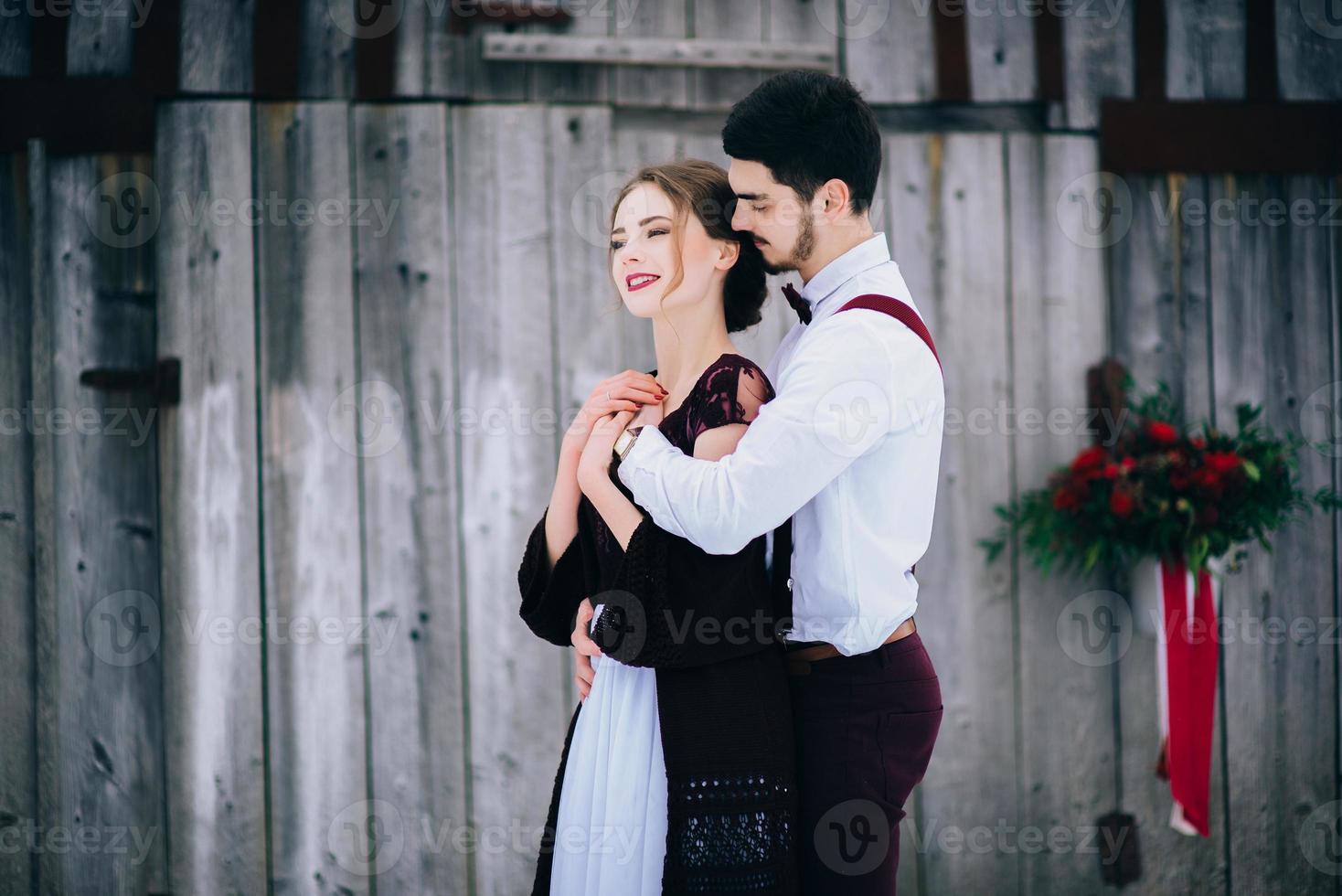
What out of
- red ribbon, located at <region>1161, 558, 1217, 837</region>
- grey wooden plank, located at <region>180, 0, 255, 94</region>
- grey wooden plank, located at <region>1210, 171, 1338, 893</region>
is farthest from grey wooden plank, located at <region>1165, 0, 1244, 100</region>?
grey wooden plank, located at <region>180, 0, 255, 94</region>

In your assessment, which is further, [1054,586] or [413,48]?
[1054,586]

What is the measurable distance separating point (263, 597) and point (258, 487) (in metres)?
0.29

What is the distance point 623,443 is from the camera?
1.59 metres

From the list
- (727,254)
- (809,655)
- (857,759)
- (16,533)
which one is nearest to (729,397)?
(727,254)

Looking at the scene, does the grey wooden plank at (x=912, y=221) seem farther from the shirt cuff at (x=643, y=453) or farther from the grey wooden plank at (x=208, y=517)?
the grey wooden plank at (x=208, y=517)

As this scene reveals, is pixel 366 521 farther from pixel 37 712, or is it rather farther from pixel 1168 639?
pixel 1168 639

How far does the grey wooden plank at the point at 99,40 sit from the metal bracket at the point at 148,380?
2.50ft

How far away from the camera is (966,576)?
9.18 ft

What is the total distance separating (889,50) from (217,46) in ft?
5.93

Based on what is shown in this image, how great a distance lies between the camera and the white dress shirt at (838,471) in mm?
1429

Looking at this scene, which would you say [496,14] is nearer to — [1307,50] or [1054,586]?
[1054,586]

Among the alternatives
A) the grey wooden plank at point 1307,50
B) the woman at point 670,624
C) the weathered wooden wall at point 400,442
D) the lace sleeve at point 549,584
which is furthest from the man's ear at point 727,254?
the grey wooden plank at point 1307,50

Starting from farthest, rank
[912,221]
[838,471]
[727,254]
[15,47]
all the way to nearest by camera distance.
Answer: [912,221] → [15,47] → [727,254] → [838,471]

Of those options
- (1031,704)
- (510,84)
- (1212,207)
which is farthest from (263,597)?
(1212,207)
